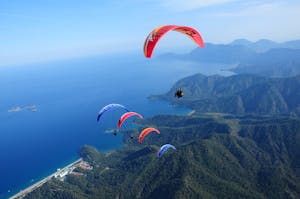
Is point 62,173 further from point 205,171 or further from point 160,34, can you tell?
point 160,34

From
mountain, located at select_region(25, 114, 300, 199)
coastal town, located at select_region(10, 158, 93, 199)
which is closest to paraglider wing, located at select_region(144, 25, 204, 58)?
mountain, located at select_region(25, 114, 300, 199)

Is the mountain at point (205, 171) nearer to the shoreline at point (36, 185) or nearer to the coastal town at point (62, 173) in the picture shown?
the coastal town at point (62, 173)

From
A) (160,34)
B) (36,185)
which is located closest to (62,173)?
(36,185)

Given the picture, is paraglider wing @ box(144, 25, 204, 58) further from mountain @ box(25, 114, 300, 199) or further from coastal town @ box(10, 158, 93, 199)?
coastal town @ box(10, 158, 93, 199)

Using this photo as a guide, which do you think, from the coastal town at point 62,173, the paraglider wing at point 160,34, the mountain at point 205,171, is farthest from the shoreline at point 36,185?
the paraglider wing at point 160,34

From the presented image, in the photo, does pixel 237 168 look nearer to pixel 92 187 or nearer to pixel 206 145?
pixel 206 145
